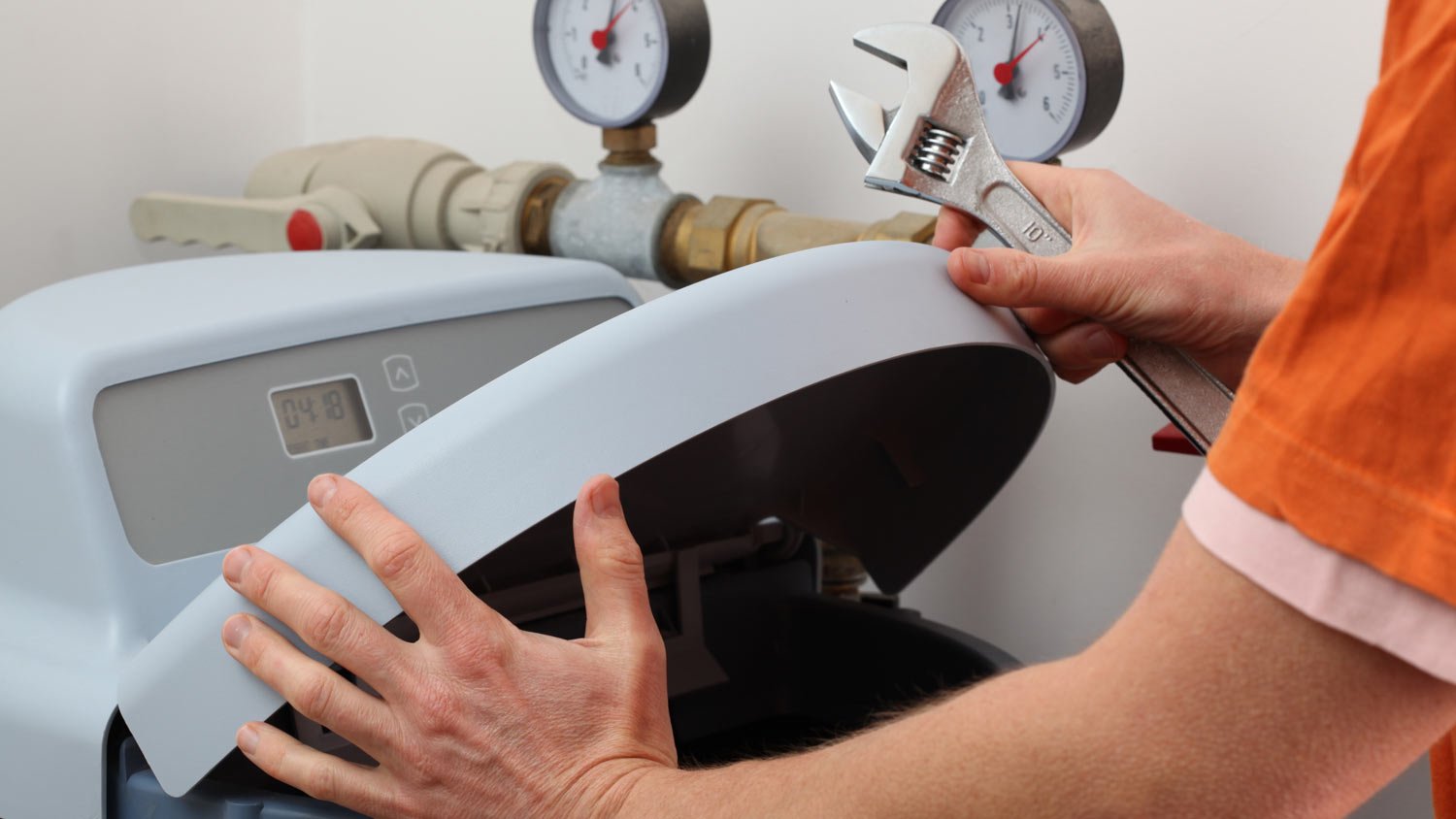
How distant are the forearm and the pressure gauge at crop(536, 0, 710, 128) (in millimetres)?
845

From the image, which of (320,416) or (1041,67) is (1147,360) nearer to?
(1041,67)

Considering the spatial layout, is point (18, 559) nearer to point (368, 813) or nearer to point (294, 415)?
point (294, 415)

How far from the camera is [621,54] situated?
1.27 meters

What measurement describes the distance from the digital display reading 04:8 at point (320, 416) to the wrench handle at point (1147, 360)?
0.43 m

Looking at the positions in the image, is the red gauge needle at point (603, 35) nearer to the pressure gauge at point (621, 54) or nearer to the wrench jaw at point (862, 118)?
the pressure gauge at point (621, 54)

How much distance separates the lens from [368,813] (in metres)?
0.65

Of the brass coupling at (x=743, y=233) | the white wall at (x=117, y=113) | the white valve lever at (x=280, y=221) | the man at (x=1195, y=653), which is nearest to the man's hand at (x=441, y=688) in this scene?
the man at (x=1195, y=653)

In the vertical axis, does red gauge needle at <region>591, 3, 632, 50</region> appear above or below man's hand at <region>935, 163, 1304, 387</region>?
above

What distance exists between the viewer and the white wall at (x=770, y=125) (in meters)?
1.10

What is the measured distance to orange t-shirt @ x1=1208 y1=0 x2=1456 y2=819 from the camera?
0.37 m

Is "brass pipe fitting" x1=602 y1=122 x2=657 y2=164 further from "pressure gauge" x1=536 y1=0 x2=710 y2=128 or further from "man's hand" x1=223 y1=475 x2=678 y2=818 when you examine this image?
"man's hand" x1=223 y1=475 x2=678 y2=818

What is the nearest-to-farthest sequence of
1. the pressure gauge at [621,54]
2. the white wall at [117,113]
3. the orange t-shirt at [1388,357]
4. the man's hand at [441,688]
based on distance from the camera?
the orange t-shirt at [1388,357], the man's hand at [441,688], the pressure gauge at [621,54], the white wall at [117,113]

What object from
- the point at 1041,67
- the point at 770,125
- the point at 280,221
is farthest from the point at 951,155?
the point at 280,221

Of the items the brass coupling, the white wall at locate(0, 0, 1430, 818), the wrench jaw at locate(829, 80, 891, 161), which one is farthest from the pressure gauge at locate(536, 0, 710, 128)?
the wrench jaw at locate(829, 80, 891, 161)
